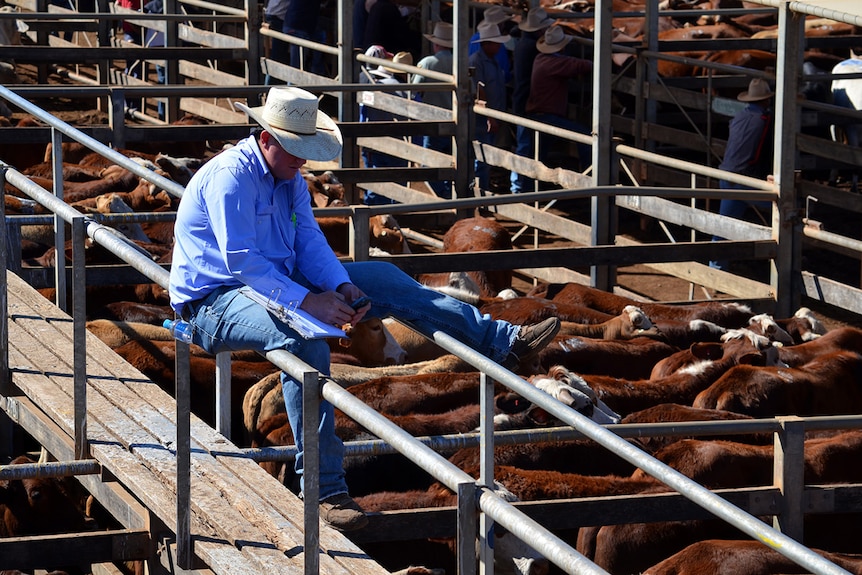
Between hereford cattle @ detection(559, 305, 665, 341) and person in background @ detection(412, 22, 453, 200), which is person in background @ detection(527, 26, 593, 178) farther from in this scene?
hereford cattle @ detection(559, 305, 665, 341)

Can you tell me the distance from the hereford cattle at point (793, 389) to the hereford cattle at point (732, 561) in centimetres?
251

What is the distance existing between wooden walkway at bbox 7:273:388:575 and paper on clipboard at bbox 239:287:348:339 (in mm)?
645

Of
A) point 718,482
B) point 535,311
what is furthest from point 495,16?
point 718,482

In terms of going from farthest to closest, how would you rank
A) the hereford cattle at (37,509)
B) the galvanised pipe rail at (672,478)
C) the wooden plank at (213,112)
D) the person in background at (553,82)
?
the wooden plank at (213,112) → the person in background at (553,82) → the hereford cattle at (37,509) → the galvanised pipe rail at (672,478)

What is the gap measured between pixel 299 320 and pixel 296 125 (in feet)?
2.61

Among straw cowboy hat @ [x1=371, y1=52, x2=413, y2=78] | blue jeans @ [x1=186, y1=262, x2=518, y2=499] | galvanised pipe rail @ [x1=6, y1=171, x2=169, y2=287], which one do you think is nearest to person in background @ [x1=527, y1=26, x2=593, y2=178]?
straw cowboy hat @ [x1=371, y1=52, x2=413, y2=78]

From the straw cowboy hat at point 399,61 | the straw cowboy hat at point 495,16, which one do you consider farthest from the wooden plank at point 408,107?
the straw cowboy hat at point 495,16

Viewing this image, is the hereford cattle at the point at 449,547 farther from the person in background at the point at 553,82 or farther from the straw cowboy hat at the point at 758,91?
the person in background at the point at 553,82

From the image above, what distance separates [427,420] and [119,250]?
2869 mm

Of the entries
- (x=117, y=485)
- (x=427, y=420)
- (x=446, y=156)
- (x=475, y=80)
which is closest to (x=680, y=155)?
(x=475, y=80)

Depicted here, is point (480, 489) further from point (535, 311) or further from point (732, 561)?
point (535, 311)

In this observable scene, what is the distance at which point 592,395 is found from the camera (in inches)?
314

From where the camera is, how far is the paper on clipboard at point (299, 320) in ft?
16.0

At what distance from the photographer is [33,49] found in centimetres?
1703
